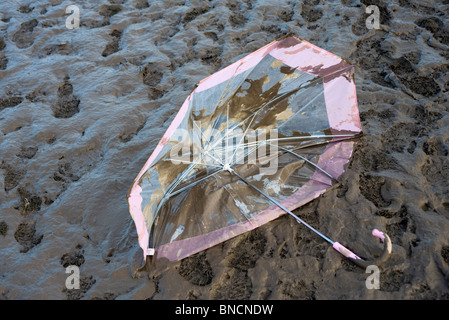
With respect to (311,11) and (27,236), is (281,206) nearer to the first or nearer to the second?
(27,236)

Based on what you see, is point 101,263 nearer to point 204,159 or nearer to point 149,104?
point 204,159

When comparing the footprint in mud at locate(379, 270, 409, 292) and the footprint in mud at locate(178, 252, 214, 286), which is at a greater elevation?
the footprint in mud at locate(379, 270, 409, 292)

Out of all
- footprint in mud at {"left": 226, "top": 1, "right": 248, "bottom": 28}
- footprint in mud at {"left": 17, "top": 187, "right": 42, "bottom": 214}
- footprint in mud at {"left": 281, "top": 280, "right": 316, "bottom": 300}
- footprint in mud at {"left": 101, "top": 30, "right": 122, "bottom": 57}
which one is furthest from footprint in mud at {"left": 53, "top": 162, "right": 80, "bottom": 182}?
footprint in mud at {"left": 226, "top": 1, "right": 248, "bottom": 28}

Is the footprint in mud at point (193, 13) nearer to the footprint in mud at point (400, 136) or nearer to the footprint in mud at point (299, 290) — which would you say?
the footprint in mud at point (400, 136)

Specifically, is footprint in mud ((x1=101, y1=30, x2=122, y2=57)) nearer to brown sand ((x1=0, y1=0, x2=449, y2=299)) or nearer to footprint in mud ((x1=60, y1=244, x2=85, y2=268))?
brown sand ((x1=0, y1=0, x2=449, y2=299))

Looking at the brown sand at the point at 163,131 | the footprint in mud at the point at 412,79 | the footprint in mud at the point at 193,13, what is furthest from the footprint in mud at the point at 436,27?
the footprint in mud at the point at 193,13

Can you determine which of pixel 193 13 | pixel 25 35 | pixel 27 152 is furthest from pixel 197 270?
pixel 25 35
